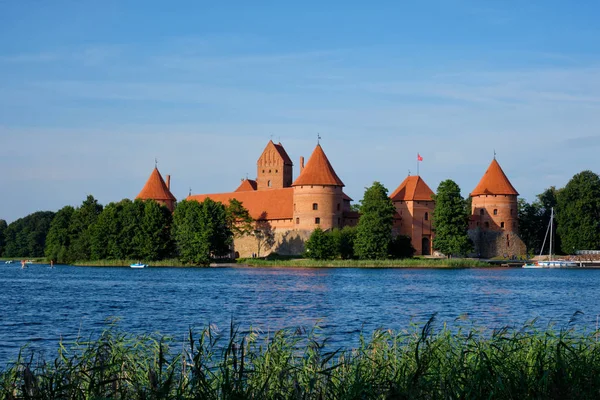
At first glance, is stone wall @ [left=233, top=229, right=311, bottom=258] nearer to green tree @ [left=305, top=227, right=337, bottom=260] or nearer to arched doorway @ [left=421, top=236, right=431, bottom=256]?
green tree @ [left=305, top=227, right=337, bottom=260]

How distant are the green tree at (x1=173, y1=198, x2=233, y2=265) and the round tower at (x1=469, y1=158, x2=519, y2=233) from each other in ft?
66.0

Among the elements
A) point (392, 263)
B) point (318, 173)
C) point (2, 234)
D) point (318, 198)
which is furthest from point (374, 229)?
point (2, 234)

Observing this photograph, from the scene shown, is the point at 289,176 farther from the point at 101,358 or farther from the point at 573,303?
the point at 101,358

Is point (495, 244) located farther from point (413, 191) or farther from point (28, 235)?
point (28, 235)

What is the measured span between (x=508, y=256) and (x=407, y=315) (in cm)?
4784

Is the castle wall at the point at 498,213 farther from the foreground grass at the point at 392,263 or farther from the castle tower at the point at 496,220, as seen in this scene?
the foreground grass at the point at 392,263

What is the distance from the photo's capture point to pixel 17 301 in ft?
85.0

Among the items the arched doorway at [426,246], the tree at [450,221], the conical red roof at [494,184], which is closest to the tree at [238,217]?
the arched doorway at [426,246]

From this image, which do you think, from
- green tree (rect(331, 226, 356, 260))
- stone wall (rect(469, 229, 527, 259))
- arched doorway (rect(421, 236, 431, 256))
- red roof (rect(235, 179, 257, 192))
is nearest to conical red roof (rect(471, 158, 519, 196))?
stone wall (rect(469, 229, 527, 259))

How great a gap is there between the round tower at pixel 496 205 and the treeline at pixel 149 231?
59.1 ft

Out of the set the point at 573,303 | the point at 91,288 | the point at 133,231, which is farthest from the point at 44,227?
the point at 573,303

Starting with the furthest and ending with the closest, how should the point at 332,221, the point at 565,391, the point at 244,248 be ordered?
the point at 244,248, the point at 332,221, the point at 565,391

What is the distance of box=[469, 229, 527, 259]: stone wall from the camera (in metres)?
66.2

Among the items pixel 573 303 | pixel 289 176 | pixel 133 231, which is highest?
pixel 289 176
